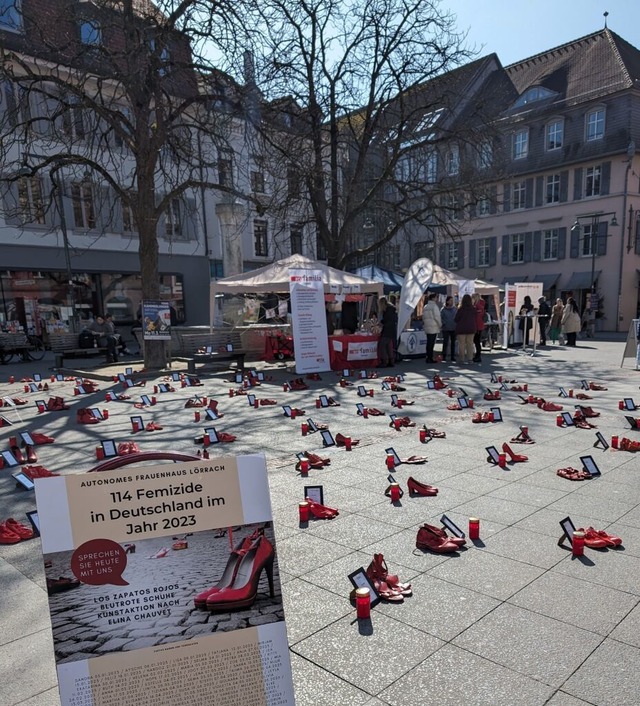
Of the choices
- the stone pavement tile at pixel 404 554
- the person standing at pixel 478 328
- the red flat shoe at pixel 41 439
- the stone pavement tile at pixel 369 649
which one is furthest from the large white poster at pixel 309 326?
the stone pavement tile at pixel 369 649

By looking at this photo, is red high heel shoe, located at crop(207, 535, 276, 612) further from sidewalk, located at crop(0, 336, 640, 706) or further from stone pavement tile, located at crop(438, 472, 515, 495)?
stone pavement tile, located at crop(438, 472, 515, 495)

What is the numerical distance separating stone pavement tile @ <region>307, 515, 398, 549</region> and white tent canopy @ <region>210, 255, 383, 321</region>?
10.5m

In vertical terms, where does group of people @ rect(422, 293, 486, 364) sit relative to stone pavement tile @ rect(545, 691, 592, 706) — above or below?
above

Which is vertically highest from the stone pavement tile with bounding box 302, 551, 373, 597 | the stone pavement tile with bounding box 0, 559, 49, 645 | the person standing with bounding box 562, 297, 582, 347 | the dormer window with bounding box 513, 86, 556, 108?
the dormer window with bounding box 513, 86, 556, 108

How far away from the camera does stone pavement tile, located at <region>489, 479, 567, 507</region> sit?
4629mm

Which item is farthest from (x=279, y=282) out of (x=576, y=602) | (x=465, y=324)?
(x=576, y=602)

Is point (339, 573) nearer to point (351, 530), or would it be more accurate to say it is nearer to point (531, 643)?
point (351, 530)

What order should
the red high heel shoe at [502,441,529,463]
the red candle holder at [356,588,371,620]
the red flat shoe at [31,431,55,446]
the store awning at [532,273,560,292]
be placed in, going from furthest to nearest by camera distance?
1. the store awning at [532,273,560,292]
2. the red flat shoe at [31,431,55,446]
3. the red high heel shoe at [502,441,529,463]
4. the red candle holder at [356,588,371,620]

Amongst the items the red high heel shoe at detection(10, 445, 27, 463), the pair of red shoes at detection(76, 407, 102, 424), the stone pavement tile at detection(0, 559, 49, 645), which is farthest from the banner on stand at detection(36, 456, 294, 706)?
the pair of red shoes at detection(76, 407, 102, 424)

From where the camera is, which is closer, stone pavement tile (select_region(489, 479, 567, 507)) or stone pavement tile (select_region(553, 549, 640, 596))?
stone pavement tile (select_region(553, 549, 640, 596))

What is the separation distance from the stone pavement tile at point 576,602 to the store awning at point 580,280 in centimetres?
3310

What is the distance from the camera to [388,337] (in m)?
14.2

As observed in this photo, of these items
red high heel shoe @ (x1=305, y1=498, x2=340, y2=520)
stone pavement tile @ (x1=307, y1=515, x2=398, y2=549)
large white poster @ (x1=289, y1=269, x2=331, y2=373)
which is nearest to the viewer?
stone pavement tile @ (x1=307, y1=515, x2=398, y2=549)

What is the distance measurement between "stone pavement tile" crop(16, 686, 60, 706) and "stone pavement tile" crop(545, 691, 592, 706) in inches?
88.7
